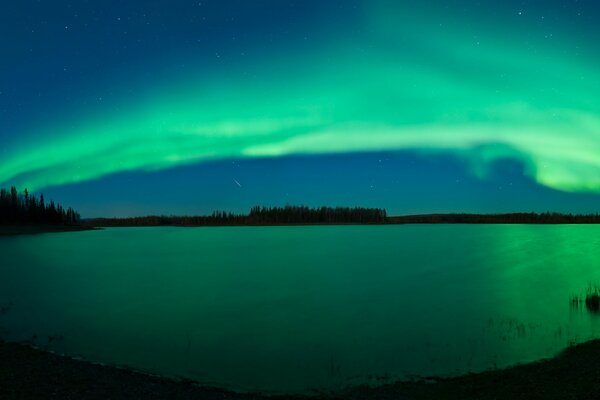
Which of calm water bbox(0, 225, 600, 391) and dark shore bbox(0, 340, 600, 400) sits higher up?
dark shore bbox(0, 340, 600, 400)

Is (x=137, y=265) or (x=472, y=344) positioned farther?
(x=137, y=265)

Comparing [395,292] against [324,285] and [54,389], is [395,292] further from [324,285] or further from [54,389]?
[54,389]

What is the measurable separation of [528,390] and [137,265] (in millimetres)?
65696

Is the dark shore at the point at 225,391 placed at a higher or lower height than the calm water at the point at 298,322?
higher

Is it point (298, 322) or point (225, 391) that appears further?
point (298, 322)

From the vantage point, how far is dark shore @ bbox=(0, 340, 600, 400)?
1284 centimetres

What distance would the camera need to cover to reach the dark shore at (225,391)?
12844 millimetres

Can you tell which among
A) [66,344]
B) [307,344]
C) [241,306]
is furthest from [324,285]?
[66,344]

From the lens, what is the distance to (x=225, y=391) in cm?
1540

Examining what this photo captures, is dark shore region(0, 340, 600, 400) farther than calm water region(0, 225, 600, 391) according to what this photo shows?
No

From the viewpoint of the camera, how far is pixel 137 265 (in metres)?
71.0

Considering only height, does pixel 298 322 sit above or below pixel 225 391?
below

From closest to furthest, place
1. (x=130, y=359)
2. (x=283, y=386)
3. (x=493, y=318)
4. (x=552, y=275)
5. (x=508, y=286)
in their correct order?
(x=283, y=386), (x=130, y=359), (x=493, y=318), (x=508, y=286), (x=552, y=275)

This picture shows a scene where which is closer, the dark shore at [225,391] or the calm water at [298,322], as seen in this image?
the dark shore at [225,391]
